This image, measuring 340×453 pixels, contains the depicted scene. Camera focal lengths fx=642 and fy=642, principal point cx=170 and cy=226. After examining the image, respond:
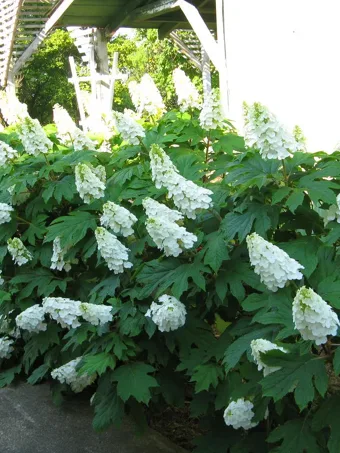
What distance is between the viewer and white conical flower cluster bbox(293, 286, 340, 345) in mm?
1934

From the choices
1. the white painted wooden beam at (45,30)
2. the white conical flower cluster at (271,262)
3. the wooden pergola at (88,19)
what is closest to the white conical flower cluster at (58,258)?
the white conical flower cluster at (271,262)

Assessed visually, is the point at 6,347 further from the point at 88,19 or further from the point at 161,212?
the point at 88,19

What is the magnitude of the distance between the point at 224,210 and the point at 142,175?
641 mm

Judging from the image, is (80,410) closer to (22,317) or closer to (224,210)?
(22,317)

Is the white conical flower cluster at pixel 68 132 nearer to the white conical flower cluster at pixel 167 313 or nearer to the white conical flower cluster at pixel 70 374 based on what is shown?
the white conical flower cluster at pixel 70 374

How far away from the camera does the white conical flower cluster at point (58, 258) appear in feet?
11.7

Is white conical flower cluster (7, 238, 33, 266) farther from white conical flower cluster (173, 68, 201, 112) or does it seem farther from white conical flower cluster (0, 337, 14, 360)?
white conical flower cluster (173, 68, 201, 112)

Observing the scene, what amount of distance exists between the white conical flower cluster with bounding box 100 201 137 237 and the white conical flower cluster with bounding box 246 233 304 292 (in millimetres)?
913

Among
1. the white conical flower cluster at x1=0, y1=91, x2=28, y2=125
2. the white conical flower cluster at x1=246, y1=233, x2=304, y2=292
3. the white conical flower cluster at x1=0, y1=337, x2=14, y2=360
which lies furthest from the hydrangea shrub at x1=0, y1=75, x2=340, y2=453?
the white conical flower cluster at x1=0, y1=91, x2=28, y2=125

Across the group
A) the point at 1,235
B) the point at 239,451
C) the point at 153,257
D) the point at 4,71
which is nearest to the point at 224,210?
the point at 153,257

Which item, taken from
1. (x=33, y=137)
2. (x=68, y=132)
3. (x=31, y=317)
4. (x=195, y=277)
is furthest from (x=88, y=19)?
(x=195, y=277)

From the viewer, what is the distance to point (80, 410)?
380 cm

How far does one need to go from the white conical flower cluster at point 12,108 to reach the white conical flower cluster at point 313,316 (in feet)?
10.8

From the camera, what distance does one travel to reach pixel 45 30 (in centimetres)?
1491
